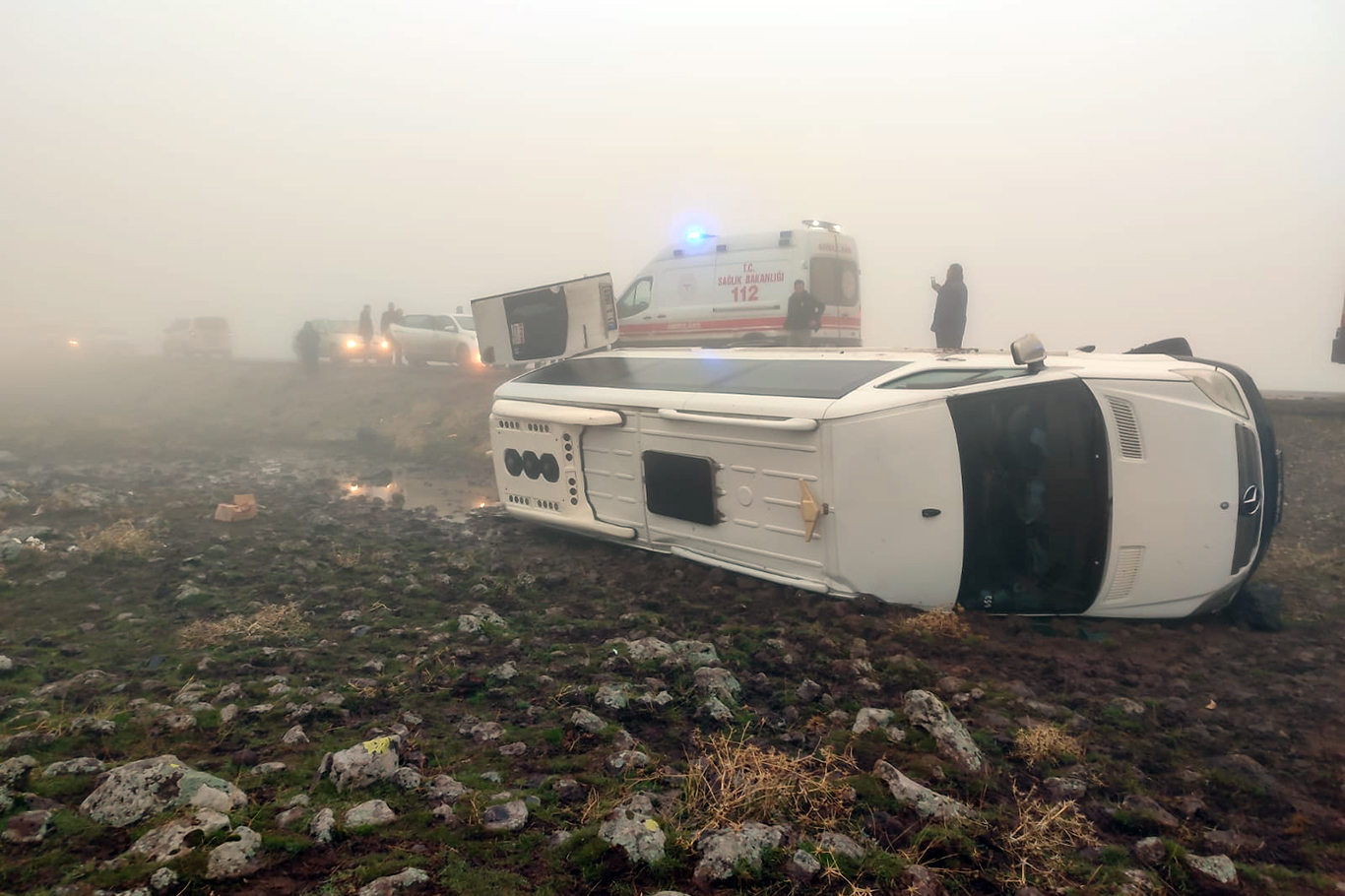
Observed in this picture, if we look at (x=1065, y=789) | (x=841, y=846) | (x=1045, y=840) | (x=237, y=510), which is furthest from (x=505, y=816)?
(x=237, y=510)

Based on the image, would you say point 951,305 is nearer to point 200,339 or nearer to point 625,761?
point 625,761

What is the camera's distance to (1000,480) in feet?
15.6

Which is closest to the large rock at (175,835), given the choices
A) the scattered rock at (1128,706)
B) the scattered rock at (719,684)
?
the scattered rock at (719,684)

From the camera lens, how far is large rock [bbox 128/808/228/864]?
2365mm

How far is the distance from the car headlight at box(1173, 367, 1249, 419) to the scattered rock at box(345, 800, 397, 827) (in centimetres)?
503

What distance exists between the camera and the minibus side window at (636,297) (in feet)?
41.0

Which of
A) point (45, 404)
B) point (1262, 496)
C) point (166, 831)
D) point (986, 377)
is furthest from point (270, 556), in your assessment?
point (45, 404)

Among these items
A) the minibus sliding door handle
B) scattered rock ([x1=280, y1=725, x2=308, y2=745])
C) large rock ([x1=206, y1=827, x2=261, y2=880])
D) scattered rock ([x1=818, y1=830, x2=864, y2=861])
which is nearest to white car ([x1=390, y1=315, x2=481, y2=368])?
the minibus sliding door handle

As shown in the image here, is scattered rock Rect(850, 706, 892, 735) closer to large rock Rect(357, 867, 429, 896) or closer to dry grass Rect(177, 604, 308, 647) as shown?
large rock Rect(357, 867, 429, 896)

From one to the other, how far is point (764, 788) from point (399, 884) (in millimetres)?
1307

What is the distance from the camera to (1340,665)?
4.60 metres

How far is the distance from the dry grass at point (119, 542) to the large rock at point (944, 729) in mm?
6594

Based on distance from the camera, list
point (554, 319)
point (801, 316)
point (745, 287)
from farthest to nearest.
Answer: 1. point (745, 287)
2. point (801, 316)
3. point (554, 319)

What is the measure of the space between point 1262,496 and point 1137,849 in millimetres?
3165
